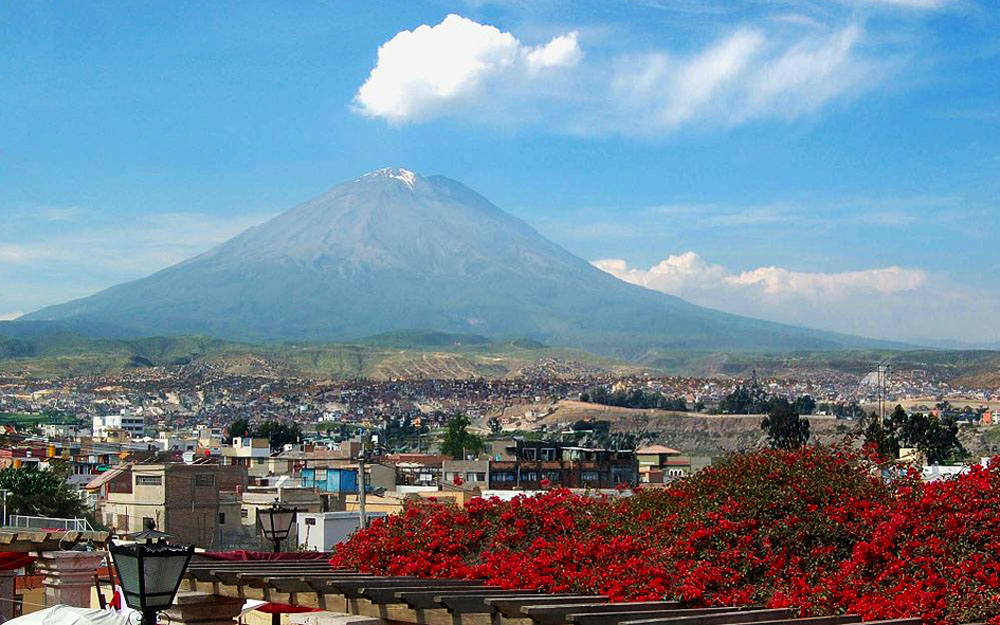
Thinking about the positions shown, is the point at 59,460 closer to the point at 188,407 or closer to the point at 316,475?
the point at 316,475

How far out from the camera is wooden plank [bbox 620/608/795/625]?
862 centimetres

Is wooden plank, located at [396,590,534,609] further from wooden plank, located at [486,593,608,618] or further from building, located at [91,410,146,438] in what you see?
building, located at [91,410,146,438]

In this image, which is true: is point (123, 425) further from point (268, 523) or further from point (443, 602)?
point (443, 602)

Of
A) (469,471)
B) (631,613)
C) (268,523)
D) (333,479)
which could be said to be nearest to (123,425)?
(469,471)

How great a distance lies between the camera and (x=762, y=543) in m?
10.7

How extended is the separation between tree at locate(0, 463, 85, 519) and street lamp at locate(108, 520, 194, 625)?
34.7m

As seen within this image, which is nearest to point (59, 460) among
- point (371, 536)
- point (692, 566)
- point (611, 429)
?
point (371, 536)

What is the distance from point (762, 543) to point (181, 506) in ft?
109

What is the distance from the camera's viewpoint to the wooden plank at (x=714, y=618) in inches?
339

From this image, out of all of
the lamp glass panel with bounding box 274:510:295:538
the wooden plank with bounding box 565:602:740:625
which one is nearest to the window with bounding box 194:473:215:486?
the lamp glass panel with bounding box 274:510:295:538

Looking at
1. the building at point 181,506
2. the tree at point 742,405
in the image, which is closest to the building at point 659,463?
the building at point 181,506

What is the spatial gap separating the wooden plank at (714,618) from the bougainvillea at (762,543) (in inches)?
8.9

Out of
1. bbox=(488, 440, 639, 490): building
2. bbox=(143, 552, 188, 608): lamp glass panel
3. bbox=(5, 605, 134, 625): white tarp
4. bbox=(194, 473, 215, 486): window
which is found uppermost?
bbox=(143, 552, 188, 608): lamp glass panel

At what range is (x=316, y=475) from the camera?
5934 cm
